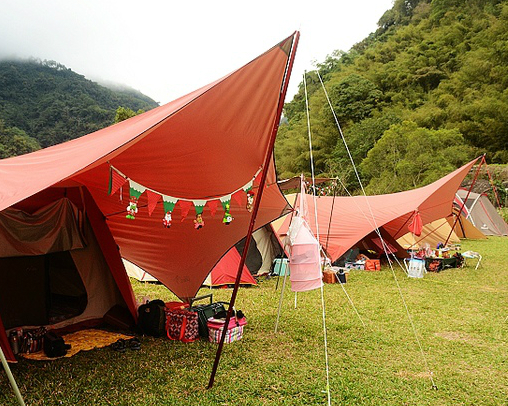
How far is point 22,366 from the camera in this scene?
3.21 meters

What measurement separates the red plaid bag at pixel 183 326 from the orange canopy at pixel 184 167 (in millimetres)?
440

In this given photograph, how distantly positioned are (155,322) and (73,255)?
1.07 metres

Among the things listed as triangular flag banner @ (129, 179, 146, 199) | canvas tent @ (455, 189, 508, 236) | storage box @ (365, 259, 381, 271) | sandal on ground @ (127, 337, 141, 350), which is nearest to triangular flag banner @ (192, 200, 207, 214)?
triangular flag banner @ (129, 179, 146, 199)

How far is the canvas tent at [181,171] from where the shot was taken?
246cm

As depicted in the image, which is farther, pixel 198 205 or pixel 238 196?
pixel 238 196

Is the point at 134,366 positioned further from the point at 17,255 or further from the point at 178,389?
the point at 17,255

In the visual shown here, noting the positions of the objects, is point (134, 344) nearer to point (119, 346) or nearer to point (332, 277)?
point (119, 346)

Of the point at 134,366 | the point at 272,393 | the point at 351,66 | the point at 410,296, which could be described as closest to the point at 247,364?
the point at 272,393

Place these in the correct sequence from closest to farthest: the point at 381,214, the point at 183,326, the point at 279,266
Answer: the point at 183,326
the point at 279,266
the point at 381,214

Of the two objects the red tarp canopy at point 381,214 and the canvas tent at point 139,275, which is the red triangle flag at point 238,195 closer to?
the canvas tent at point 139,275

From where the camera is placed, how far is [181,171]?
3.10m

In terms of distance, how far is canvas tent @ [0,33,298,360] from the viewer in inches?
96.7

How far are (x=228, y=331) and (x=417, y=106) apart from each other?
25699mm

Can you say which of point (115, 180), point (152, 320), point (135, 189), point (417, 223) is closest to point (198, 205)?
point (135, 189)
